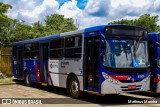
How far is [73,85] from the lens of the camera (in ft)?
49.6

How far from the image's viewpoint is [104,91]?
12.9 m

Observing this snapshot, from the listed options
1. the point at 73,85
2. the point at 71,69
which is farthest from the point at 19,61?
the point at 73,85

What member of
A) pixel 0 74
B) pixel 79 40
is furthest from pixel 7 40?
pixel 79 40

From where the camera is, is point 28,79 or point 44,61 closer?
point 44,61

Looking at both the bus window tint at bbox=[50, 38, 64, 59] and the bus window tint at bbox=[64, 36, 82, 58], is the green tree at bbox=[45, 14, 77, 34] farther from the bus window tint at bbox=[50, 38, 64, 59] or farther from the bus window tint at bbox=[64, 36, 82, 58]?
the bus window tint at bbox=[64, 36, 82, 58]

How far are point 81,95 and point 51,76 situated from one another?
3250 millimetres

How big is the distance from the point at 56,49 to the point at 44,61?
5.91 feet

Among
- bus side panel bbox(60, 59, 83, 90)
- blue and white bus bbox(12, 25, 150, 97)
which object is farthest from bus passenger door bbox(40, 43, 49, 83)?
bus side panel bbox(60, 59, 83, 90)

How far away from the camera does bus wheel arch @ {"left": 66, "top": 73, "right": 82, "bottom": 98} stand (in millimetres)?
14781

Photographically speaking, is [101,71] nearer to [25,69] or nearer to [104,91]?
[104,91]

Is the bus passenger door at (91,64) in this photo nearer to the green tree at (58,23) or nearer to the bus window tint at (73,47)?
the bus window tint at (73,47)

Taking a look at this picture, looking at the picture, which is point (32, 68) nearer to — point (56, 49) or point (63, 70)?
point (56, 49)

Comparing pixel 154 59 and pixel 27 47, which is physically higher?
pixel 27 47

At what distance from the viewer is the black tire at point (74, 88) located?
48.3ft
